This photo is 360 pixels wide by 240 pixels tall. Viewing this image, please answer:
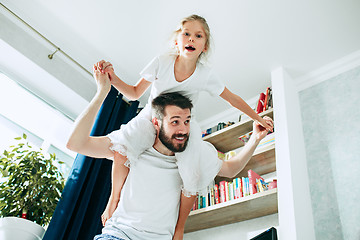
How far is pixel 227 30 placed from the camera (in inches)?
109

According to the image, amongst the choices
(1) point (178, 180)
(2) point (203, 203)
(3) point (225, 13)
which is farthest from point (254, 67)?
(1) point (178, 180)

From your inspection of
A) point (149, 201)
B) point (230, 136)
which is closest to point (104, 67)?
point (149, 201)

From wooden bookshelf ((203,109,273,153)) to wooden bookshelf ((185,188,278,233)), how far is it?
698mm

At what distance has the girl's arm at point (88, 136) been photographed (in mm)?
1452

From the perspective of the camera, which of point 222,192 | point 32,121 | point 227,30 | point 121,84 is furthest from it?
point 32,121

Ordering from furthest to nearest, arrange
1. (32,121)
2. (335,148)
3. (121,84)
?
(32,121) < (335,148) < (121,84)

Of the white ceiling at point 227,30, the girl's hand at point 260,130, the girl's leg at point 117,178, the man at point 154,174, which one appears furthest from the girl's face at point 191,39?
the white ceiling at point 227,30

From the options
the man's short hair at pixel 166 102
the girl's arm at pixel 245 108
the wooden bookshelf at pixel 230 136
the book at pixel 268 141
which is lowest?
the man's short hair at pixel 166 102

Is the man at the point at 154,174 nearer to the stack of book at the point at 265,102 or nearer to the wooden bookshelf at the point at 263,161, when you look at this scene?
the wooden bookshelf at the point at 263,161

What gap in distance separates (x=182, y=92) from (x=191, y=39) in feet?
0.94

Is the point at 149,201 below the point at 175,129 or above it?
below

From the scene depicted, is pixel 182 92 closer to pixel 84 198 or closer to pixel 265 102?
pixel 265 102

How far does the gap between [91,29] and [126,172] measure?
178 centimetres

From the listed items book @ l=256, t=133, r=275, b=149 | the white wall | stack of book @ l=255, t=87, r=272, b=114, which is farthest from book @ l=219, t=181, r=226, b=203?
stack of book @ l=255, t=87, r=272, b=114
